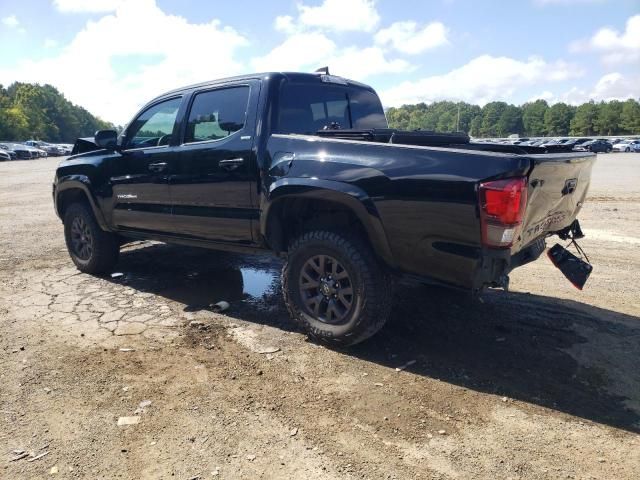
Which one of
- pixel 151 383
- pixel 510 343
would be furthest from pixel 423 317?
pixel 151 383

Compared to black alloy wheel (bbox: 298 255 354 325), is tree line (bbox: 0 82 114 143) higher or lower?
higher

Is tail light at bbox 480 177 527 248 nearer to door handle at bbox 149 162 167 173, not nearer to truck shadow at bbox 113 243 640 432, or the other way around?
truck shadow at bbox 113 243 640 432

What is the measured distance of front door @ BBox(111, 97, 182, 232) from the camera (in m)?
4.79

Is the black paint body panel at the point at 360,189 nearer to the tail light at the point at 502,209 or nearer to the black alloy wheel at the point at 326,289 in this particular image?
the tail light at the point at 502,209

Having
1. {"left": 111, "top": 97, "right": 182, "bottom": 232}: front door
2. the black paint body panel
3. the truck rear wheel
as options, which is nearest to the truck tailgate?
the black paint body panel

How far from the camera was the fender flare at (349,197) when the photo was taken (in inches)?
132

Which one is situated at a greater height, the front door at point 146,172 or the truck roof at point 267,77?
the truck roof at point 267,77

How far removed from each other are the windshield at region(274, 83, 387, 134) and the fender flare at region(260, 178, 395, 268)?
62 centimetres

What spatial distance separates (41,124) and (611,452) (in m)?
104

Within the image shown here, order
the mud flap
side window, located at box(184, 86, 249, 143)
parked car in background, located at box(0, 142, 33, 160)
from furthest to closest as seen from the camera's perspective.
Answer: parked car in background, located at box(0, 142, 33, 160), side window, located at box(184, 86, 249, 143), the mud flap

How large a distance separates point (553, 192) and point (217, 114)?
2.83 m

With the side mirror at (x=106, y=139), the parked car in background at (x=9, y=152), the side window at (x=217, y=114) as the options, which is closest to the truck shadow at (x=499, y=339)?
the side mirror at (x=106, y=139)

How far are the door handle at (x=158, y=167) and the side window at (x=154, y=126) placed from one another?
0.71ft

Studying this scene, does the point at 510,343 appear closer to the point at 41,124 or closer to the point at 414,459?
the point at 414,459
